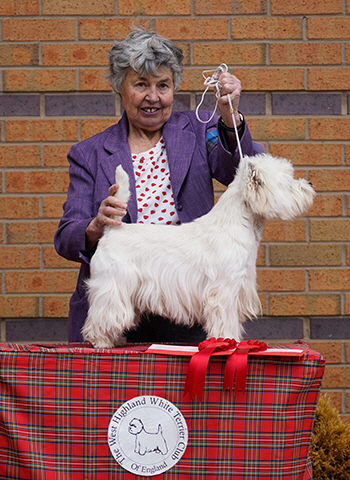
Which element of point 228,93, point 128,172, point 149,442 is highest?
point 228,93

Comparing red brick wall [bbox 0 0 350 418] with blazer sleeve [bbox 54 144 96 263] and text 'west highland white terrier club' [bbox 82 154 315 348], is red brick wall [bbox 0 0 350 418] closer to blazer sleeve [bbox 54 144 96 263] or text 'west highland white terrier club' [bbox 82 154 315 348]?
blazer sleeve [bbox 54 144 96 263]

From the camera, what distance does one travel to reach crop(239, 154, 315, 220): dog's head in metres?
1.79

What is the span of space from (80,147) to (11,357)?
2.77 feet

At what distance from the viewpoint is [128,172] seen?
7.04 ft

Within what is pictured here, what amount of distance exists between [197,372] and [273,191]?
55 cm

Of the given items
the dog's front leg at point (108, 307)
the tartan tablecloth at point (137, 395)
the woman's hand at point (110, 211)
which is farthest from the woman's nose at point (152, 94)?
the tartan tablecloth at point (137, 395)

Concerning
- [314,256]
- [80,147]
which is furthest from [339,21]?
[80,147]

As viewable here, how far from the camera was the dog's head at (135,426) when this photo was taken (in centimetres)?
176

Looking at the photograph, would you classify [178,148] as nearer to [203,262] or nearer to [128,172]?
[128,172]

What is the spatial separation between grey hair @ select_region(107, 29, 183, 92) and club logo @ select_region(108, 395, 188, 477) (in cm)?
107

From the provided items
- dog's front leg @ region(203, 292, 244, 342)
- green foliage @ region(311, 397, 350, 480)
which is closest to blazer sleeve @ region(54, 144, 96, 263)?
dog's front leg @ region(203, 292, 244, 342)

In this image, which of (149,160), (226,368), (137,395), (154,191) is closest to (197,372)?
(226,368)

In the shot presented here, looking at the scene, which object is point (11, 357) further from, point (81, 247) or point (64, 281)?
point (64, 281)

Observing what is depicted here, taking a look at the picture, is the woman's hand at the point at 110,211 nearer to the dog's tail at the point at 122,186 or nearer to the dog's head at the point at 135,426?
the dog's tail at the point at 122,186
